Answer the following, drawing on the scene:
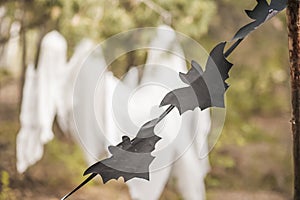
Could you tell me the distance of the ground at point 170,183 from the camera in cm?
127

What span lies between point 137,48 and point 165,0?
0.15 m

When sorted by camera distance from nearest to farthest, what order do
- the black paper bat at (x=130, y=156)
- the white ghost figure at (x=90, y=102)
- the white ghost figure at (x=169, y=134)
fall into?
1. the black paper bat at (x=130, y=156)
2. the white ghost figure at (x=169, y=134)
3. the white ghost figure at (x=90, y=102)

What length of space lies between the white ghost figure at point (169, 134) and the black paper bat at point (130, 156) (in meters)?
0.58

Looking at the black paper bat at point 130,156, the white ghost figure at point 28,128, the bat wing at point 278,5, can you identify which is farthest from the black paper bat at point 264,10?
the white ghost figure at point 28,128

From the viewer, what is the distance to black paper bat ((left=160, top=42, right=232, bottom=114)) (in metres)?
0.43

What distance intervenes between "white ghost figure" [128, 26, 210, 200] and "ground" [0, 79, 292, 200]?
0.38 feet

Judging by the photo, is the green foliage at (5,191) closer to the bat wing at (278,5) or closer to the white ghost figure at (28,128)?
the white ghost figure at (28,128)

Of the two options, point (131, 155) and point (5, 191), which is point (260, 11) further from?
point (5, 191)

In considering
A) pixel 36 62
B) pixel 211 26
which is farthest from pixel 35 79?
pixel 211 26

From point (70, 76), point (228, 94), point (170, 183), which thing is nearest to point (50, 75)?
point (70, 76)

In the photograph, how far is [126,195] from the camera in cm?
136

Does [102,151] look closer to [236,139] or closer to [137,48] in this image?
[137,48]

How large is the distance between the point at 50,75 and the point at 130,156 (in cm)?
87

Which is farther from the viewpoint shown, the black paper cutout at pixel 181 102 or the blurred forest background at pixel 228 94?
the blurred forest background at pixel 228 94
